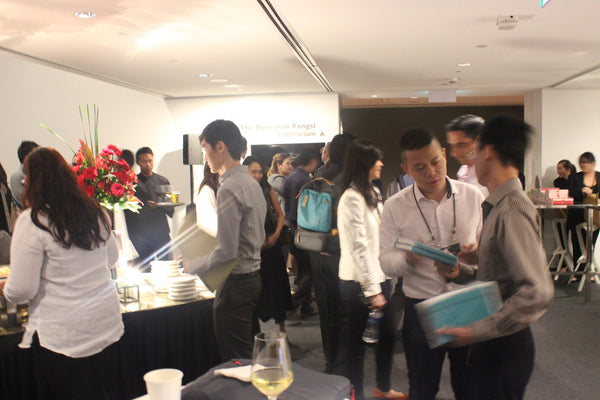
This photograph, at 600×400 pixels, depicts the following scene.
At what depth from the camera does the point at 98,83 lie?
8.02 m

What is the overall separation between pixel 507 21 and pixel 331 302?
312cm

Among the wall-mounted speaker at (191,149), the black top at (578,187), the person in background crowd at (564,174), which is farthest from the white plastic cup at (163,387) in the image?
the person in background crowd at (564,174)

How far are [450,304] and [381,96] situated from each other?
9.29m

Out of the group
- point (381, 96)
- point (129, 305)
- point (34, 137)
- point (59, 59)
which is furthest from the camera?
point (381, 96)

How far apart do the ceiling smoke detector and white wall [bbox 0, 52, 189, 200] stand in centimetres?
529

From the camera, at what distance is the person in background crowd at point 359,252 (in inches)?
109

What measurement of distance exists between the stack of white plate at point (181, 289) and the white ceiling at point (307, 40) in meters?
2.27

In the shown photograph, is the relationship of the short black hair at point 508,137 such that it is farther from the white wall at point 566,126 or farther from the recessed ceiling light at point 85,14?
the white wall at point 566,126

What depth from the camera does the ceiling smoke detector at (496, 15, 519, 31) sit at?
15.0 ft

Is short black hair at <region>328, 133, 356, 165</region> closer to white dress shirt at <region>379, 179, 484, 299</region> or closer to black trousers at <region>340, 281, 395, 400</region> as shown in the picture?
black trousers at <region>340, 281, 395, 400</region>

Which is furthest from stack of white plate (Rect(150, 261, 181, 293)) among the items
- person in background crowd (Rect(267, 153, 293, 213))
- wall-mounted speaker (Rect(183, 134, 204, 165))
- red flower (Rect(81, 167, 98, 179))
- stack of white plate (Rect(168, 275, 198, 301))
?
wall-mounted speaker (Rect(183, 134, 204, 165))

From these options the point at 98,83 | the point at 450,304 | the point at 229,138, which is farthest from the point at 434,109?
the point at 450,304

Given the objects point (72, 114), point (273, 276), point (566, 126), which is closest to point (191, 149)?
point (72, 114)

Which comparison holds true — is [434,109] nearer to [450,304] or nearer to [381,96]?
[381,96]
